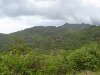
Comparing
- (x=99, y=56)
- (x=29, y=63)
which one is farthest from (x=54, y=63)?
(x=99, y=56)

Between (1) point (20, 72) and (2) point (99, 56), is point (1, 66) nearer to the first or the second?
(1) point (20, 72)

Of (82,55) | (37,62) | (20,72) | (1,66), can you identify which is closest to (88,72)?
(82,55)

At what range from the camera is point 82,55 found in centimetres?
1241

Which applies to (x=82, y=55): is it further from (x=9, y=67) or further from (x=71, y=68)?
(x=9, y=67)

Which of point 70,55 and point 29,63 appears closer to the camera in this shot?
point 29,63

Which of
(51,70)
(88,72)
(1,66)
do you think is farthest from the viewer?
(88,72)

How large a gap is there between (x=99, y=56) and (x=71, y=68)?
2063 millimetres

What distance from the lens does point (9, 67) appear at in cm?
1096

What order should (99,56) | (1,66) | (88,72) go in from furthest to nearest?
1. (99,56)
2. (88,72)
3. (1,66)

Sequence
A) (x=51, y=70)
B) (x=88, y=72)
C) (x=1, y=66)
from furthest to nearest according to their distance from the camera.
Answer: (x=88, y=72), (x=51, y=70), (x=1, y=66)

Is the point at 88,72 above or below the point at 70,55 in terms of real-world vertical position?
below

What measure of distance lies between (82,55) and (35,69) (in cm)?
256

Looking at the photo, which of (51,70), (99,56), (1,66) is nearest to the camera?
(1,66)

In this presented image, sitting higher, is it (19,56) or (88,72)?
(19,56)
